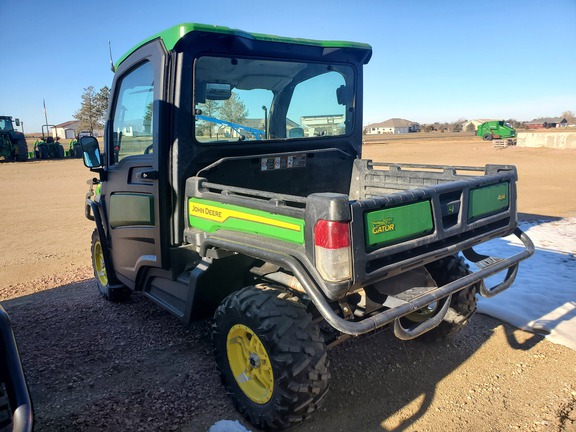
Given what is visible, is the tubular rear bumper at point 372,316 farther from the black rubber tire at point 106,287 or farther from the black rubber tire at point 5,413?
the black rubber tire at point 106,287

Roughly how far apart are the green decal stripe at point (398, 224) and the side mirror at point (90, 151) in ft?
9.34

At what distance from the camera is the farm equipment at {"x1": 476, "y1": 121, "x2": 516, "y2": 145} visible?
35.2 m

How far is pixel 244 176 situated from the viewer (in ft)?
12.1

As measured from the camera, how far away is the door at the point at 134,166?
11.4ft

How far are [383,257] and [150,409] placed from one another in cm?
185

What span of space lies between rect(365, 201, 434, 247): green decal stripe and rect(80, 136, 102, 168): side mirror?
285cm

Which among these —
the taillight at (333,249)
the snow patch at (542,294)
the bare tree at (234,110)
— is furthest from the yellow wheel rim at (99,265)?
the snow patch at (542,294)

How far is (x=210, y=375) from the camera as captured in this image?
338 cm

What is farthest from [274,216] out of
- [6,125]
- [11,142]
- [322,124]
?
[6,125]

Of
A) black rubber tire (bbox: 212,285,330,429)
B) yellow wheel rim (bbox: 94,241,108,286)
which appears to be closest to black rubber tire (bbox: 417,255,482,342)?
black rubber tire (bbox: 212,285,330,429)

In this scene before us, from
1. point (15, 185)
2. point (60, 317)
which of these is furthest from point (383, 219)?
point (15, 185)

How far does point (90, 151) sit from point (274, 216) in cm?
237

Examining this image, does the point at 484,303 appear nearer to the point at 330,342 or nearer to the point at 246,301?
the point at 330,342

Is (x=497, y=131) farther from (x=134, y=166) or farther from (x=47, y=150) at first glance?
(x=134, y=166)
